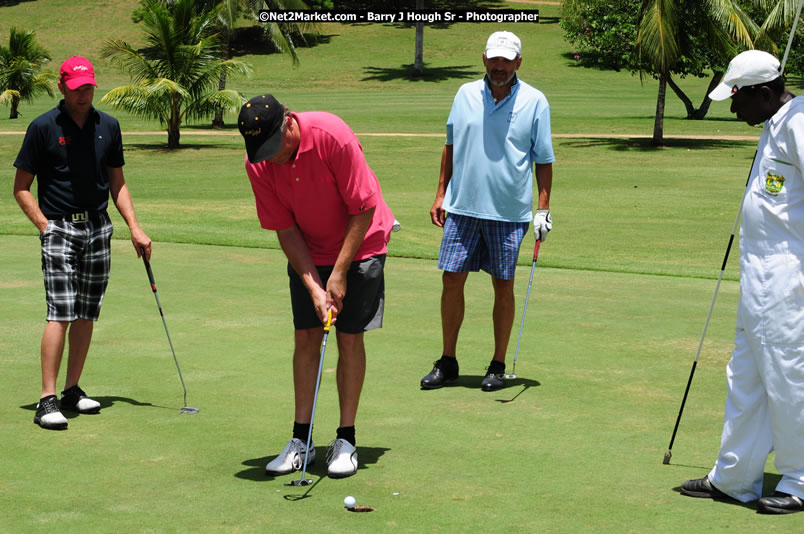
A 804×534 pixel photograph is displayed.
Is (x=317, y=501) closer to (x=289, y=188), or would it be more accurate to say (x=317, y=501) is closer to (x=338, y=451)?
(x=338, y=451)

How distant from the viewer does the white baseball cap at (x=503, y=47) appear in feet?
21.2

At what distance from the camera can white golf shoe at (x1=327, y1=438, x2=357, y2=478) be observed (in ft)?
15.4

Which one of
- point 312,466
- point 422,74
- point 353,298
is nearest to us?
point 312,466

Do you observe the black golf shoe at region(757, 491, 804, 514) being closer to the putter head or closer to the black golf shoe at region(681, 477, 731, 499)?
the black golf shoe at region(681, 477, 731, 499)

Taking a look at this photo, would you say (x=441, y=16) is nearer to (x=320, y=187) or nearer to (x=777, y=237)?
(x=320, y=187)

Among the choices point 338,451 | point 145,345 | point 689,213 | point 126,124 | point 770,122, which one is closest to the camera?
point 770,122

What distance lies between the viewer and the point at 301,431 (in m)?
5.01

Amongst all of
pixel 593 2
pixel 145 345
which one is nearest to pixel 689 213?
pixel 145 345

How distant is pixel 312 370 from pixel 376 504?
1.00m

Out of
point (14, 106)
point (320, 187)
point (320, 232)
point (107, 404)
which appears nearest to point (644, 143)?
point (14, 106)

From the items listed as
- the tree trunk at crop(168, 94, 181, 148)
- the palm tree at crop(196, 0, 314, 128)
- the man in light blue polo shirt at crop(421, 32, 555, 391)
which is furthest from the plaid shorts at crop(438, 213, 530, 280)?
the palm tree at crop(196, 0, 314, 128)

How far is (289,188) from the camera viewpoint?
4820 mm

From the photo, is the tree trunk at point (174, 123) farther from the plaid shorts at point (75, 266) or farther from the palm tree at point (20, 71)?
the plaid shorts at point (75, 266)

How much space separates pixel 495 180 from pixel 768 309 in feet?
8.73
